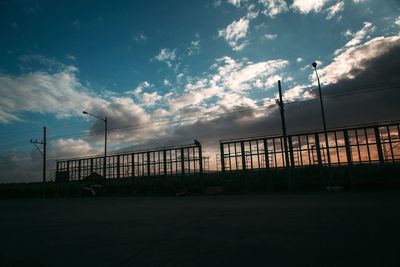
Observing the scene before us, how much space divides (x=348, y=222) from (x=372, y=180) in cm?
2178

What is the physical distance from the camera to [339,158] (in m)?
29.5

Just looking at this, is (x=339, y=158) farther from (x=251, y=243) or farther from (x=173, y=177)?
(x=251, y=243)

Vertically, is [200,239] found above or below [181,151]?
below

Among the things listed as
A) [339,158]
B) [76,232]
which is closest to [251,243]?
[76,232]

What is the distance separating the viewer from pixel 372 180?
25.2m

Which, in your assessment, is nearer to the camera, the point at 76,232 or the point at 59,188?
the point at 76,232

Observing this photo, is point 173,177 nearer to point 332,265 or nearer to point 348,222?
point 348,222

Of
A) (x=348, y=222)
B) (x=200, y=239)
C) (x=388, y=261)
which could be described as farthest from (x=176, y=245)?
(x=348, y=222)

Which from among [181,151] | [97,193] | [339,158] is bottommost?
[97,193]

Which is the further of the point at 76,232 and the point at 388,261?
the point at 76,232

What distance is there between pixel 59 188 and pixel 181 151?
23203mm

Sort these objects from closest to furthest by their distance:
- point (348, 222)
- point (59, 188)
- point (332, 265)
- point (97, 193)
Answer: point (332, 265) < point (348, 222) < point (97, 193) < point (59, 188)

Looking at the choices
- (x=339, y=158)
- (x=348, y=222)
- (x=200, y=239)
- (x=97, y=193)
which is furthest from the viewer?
(x=97, y=193)

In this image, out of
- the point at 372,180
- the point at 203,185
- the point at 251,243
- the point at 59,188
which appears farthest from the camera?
the point at 59,188
